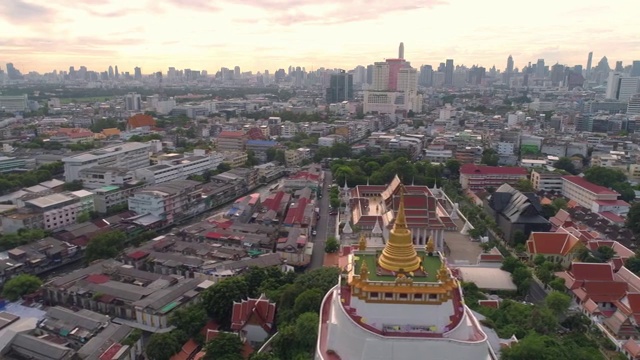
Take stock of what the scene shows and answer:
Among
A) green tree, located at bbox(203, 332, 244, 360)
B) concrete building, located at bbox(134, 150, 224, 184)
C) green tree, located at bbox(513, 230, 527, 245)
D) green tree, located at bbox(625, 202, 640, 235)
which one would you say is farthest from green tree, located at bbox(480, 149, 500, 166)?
green tree, located at bbox(203, 332, 244, 360)

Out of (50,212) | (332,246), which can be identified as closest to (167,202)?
(50,212)

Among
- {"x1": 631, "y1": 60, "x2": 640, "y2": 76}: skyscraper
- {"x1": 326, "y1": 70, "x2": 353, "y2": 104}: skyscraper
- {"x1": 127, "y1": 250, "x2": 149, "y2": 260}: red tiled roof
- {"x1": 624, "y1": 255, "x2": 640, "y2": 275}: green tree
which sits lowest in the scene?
{"x1": 127, "y1": 250, "x2": 149, "y2": 260}: red tiled roof

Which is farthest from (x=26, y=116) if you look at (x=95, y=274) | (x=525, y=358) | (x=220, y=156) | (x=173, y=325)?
(x=525, y=358)

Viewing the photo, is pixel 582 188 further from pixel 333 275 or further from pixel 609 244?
pixel 333 275

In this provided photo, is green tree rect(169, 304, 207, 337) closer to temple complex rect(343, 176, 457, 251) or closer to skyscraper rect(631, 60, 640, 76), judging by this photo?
temple complex rect(343, 176, 457, 251)

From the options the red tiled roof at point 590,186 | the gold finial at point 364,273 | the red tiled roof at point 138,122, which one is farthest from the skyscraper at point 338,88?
the gold finial at point 364,273

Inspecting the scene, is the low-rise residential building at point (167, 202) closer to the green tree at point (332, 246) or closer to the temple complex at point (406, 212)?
the temple complex at point (406, 212)

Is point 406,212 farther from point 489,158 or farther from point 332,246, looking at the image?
point 489,158
